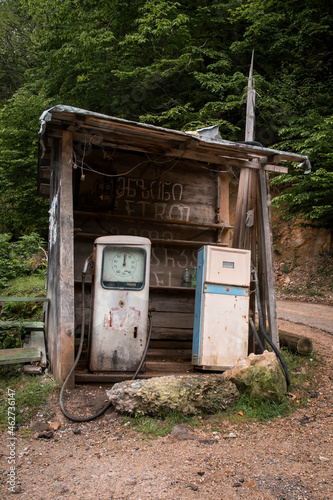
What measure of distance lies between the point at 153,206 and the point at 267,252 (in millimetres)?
2125

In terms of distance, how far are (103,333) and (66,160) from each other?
6.68 feet

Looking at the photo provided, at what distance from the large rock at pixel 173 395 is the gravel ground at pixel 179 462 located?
17 centimetres

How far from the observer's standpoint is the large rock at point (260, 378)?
414 cm

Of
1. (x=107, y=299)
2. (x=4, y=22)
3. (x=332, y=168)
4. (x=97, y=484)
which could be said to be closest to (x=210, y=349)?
(x=107, y=299)

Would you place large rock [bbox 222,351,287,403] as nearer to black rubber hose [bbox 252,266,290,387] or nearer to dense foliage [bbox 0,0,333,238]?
black rubber hose [bbox 252,266,290,387]

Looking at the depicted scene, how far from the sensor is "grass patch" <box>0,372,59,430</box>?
12.2ft

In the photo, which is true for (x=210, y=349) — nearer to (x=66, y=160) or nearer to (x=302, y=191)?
(x=66, y=160)

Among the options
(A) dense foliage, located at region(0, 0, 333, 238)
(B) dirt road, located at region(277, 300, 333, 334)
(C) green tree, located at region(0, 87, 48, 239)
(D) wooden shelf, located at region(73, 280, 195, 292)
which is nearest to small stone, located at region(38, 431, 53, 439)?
(D) wooden shelf, located at region(73, 280, 195, 292)

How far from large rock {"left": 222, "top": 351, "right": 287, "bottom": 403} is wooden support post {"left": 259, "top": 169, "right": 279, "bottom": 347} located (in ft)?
3.49

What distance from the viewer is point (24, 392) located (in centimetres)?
402

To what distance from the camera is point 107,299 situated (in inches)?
187

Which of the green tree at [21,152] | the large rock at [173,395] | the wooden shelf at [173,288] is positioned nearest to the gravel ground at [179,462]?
the large rock at [173,395]

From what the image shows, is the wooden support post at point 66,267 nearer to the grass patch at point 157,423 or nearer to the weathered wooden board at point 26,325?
the grass patch at point 157,423

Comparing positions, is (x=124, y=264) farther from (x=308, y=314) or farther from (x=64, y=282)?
(x=308, y=314)
